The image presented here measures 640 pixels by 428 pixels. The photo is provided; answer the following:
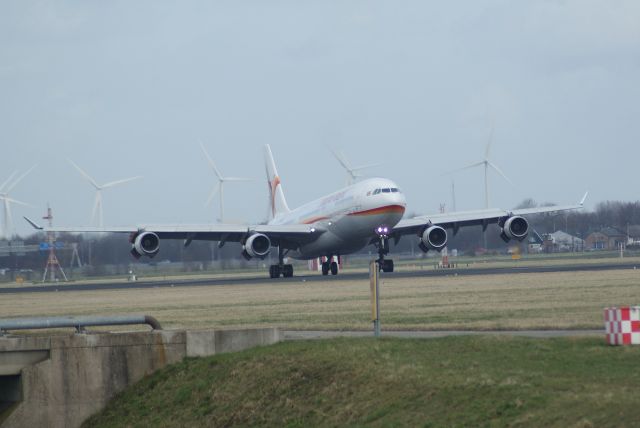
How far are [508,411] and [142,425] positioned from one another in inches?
373

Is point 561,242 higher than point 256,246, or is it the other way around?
point 561,242

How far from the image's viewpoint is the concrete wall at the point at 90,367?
80.0 feet

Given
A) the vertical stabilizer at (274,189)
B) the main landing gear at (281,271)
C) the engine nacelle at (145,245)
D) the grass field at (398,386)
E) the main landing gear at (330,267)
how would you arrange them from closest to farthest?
the grass field at (398,386) → the engine nacelle at (145,245) → the main landing gear at (281,271) → the main landing gear at (330,267) → the vertical stabilizer at (274,189)

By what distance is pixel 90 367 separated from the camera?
24.6 m

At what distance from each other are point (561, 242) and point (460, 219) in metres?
93.2

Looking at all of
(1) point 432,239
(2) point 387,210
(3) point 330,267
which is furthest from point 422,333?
(3) point 330,267

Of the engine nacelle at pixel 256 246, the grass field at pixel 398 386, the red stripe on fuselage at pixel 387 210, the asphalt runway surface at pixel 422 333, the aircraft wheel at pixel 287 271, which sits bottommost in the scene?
the grass field at pixel 398 386

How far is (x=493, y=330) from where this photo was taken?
2658 cm

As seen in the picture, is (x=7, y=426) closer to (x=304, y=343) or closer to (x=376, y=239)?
(x=304, y=343)

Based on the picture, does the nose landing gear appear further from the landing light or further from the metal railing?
the metal railing

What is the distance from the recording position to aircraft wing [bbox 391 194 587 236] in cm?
7262

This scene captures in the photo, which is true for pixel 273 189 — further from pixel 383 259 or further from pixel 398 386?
pixel 398 386

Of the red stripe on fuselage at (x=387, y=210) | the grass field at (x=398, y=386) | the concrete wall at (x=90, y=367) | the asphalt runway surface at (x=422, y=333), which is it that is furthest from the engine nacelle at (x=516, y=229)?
the grass field at (x=398, y=386)

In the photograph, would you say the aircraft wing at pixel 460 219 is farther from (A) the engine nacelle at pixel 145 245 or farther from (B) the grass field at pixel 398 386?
(B) the grass field at pixel 398 386
